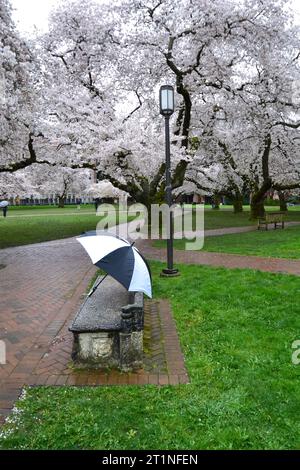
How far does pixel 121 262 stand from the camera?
413 centimetres

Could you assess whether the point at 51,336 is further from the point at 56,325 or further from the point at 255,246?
the point at 255,246

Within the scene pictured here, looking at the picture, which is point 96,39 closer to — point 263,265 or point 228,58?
point 228,58

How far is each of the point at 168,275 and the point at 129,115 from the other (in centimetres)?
1040

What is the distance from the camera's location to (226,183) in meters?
29.6

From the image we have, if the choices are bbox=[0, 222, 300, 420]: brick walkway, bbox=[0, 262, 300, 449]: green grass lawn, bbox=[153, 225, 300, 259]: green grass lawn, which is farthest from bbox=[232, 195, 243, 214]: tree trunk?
bbox=[0, 262, 300, 449]: green grass lawn

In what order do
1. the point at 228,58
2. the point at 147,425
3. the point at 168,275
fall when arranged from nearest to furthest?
the point at 147,425 < the point at 168,275 < the point at 228,58

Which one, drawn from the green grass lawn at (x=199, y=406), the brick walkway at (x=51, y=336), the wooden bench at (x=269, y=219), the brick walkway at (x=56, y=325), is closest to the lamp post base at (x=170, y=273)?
the brick walkway at (x=56, y=325)

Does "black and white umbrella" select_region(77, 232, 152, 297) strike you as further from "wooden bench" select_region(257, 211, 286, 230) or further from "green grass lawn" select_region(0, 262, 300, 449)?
"wooden bench" select_region(257, 211, 286, 230)

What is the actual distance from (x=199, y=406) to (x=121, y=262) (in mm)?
1667

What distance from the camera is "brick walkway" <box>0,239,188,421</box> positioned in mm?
3703

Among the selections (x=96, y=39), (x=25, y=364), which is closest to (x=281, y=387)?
(x=25, y=364)

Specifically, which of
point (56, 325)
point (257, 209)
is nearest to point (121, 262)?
point (56, 325)

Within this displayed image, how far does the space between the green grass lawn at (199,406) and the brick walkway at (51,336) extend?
18 cm
